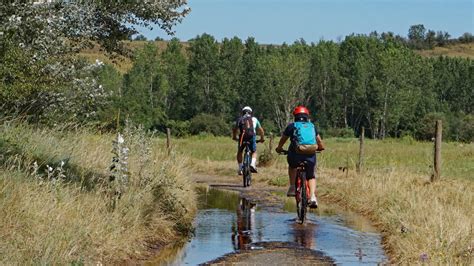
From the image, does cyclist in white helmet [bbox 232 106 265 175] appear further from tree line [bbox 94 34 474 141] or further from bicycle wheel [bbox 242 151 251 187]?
tree line [bbox 94 34 474 141]

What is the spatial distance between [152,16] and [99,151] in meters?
2.80

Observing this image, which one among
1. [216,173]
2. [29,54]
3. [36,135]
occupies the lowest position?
[216,173]

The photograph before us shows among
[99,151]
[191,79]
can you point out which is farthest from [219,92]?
[99,151]

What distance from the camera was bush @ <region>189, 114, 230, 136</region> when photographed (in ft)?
309

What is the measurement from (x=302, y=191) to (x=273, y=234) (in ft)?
4.06

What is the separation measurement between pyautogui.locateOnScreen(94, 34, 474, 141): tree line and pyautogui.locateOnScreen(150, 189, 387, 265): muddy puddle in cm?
7814

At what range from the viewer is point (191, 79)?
107 m

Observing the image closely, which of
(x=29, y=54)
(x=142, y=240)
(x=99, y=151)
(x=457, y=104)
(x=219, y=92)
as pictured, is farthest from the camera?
(x=457, y=104)

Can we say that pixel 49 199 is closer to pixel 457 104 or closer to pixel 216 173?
pixel 216 173

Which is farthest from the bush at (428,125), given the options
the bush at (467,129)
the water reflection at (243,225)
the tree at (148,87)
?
the water reflection at (243,225)

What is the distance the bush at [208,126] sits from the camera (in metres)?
94.2

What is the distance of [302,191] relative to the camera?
12039 mm

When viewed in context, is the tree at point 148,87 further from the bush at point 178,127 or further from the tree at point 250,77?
the tree at point 250,77

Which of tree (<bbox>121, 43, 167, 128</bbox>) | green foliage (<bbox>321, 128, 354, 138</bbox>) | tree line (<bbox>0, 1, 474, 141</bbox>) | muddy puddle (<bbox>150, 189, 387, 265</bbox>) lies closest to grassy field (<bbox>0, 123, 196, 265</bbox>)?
muddy puddle (<bbox>150, 189, 387, 265</bbox>)
